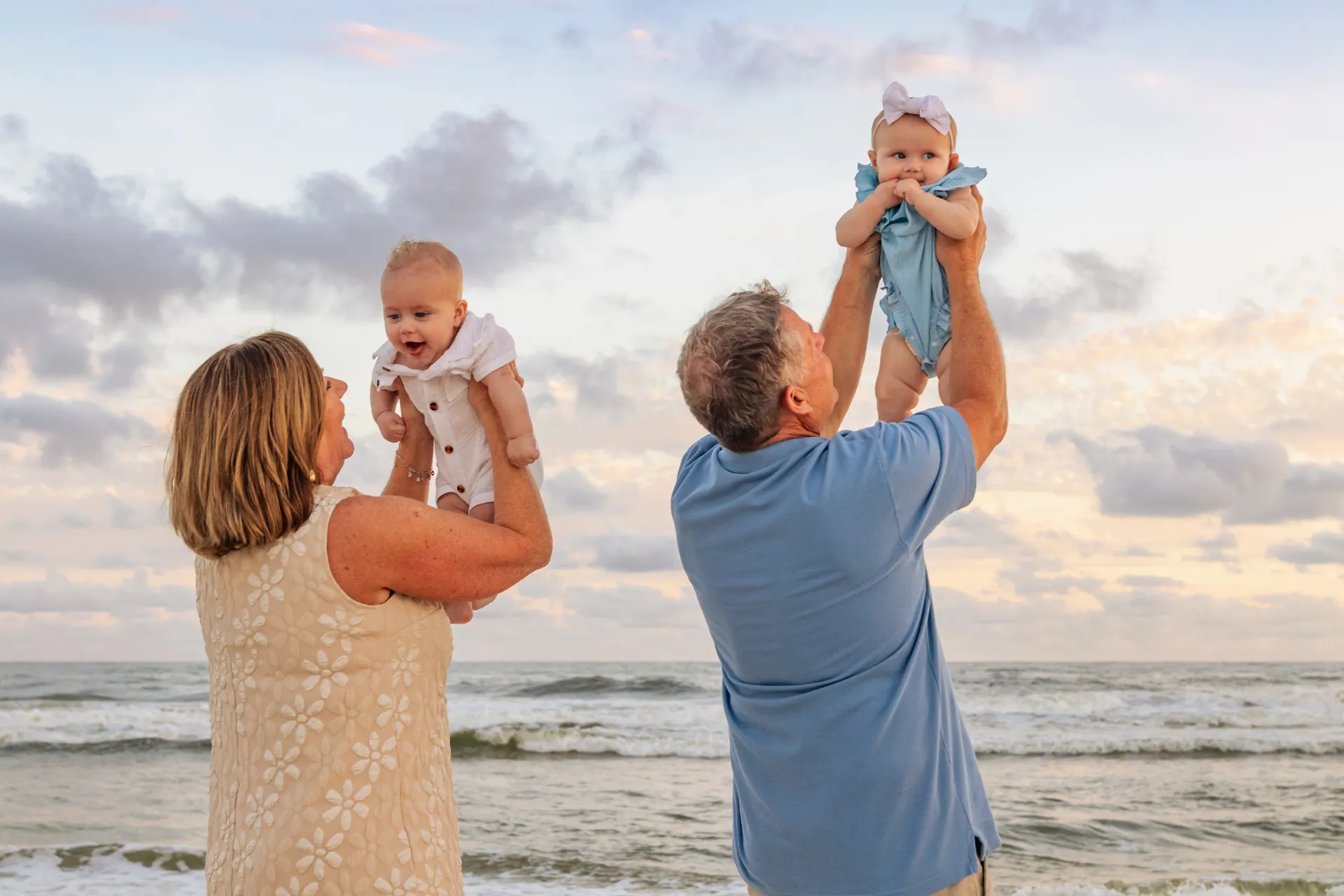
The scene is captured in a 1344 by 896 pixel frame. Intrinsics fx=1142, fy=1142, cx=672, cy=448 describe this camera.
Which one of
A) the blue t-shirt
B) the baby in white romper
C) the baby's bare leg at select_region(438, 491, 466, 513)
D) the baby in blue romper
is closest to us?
the blue t-shirt

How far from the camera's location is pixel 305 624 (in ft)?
7.26

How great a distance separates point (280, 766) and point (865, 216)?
71.1 inches

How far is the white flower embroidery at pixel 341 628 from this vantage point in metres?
2.21

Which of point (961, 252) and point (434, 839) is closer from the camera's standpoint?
point (434, 839)

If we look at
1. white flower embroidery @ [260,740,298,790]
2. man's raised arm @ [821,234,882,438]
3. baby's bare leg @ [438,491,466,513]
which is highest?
man's raised arm @ [821,234,882,438]

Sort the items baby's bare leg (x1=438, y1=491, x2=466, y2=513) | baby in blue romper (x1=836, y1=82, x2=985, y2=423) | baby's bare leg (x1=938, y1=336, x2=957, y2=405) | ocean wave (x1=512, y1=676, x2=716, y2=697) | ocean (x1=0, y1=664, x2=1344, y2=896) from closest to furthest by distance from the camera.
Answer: baby's bare leg (x1=938, y1=336, x2=957, y2=405) < baby in blue romper (x1=836, y1=82, x2=985, y2=423) < baby's bare leg (x1=438, y1=491, x2=466, y2=513) < ocean (x1=0, y1=664, x2=1344, y2=896) < ocean wave (x1=512, y1=676, x2=716, y2=697)

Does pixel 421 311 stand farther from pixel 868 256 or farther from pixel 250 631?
pixel 868 256

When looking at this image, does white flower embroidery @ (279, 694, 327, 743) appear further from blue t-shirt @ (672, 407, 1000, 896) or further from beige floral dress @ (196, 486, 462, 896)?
Answer: blue t-shirt @ (672, 407, 1000, 896)

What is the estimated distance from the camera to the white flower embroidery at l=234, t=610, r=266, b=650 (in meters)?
2.24

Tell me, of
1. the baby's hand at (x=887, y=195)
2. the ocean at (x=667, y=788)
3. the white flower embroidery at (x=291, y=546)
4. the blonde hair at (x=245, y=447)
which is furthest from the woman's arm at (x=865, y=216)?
the ocean at (x=667, y=788)

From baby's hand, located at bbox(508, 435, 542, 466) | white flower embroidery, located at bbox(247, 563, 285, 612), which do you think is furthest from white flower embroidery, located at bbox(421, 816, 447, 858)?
baby's hand, located at bbox(508, 435, 542, 466)

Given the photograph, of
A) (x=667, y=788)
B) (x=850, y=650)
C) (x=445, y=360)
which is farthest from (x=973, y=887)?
(x=667, y=788)

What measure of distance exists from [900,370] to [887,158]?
518mm

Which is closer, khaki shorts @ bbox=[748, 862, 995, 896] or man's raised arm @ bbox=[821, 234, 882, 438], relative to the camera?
khaki shorts @ bbox=[748, 862, 995, 896]
